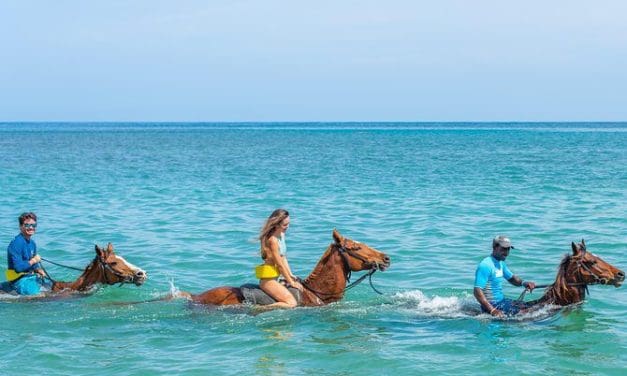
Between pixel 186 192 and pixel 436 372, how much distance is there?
25706mm

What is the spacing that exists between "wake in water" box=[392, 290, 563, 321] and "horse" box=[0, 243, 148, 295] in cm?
448

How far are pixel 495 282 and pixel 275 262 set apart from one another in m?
3.28

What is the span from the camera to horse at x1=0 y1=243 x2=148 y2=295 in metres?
13.8

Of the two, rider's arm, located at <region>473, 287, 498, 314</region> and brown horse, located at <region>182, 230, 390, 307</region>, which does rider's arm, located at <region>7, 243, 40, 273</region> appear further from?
rider's arm, located at <region>473, 287, 498, 314</region>

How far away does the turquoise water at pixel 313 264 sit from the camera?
35.7ft

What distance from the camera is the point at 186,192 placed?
34.9 m

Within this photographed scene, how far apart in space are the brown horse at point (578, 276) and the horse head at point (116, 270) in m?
6.56

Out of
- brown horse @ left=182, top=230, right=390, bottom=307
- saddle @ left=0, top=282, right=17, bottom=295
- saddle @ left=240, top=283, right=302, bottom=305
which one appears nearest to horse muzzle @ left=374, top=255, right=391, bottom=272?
brown horse @ left=182, top=230, right=390, bottom=307

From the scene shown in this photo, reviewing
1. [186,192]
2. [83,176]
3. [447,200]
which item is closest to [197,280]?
[447,200]

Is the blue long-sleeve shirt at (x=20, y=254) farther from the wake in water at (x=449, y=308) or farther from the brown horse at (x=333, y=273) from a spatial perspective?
the wake in water at (x=449, y=308)

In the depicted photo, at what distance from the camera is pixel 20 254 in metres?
13.9

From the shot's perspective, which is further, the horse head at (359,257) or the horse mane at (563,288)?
the horse head at (359,257)

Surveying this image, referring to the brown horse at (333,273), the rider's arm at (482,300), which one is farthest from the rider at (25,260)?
the rider's arm at (482,300)

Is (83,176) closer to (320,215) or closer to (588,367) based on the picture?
(320,215)
